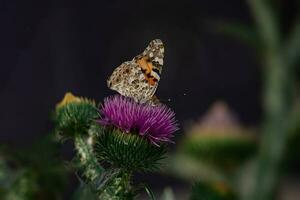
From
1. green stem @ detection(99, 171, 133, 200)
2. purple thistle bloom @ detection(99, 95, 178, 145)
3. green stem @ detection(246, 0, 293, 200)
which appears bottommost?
green stem @ detection(99, 171, 133, 200)

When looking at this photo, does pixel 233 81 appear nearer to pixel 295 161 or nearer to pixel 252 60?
pixel 252 60

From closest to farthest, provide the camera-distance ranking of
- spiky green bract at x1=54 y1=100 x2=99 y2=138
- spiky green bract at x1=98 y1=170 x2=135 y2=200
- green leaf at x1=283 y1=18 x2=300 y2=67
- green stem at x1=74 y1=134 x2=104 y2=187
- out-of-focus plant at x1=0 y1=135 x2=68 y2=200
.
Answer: spiky green bract at x1=98 y1=170 x2=135 y2=200 → green stem at x1=74 y1=134 x2=104 y2=187 → spiky green bract at x1=54 y1=100 x2=99 y2=138 → out-of-focus plant at x1=0 y1=135 x2=68 y2=200 → green leaf at x1=283 y1=18 x2=300 y2=67

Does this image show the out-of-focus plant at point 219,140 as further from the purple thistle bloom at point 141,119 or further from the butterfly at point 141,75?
the purple thistle bloom at point 141,119

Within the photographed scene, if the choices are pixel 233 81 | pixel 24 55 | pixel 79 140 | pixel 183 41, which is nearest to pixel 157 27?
pixel 183 41

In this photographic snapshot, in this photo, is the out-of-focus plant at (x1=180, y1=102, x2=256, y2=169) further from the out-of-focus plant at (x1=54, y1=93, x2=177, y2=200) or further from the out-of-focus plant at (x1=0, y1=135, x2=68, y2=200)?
the out-of-focus plant at (x1=54, y1=93, x2=177, y2=200)

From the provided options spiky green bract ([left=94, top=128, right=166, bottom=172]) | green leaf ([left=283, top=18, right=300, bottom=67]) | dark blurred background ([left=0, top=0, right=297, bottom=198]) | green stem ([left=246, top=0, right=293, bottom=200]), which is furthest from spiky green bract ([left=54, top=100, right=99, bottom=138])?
green leaf ([left=283, top=18, right=300, bottom=67])

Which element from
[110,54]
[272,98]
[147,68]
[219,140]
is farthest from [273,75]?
[147,68]

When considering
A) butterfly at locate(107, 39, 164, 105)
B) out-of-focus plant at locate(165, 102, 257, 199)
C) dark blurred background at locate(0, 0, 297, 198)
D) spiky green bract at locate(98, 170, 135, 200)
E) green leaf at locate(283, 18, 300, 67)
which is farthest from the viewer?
green leaf at locate(283, 18, 300, 67)
